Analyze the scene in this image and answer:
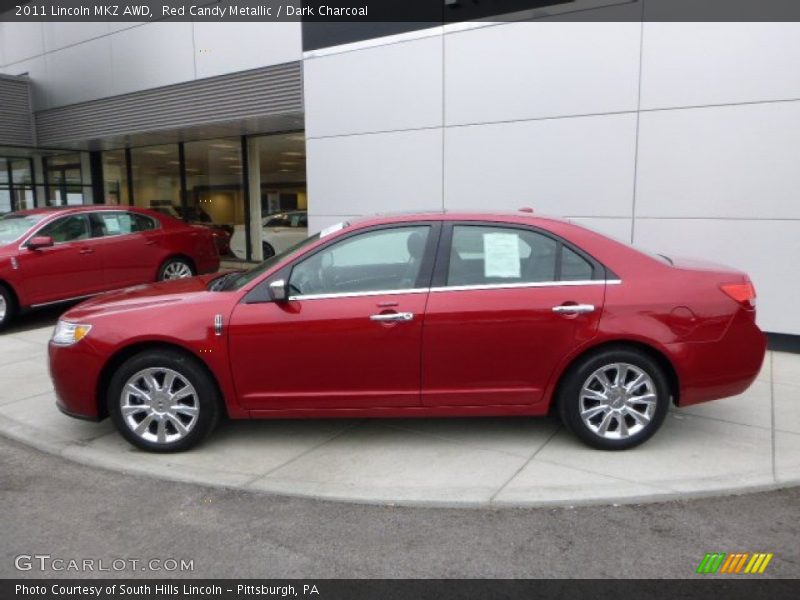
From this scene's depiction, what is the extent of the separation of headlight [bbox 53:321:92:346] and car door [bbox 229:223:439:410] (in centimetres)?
103

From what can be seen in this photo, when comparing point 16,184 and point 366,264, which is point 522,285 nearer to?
point 366,264

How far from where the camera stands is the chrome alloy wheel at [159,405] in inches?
170

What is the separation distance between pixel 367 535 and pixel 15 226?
7738 millimetres

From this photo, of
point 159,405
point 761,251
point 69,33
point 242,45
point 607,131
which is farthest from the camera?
point 69,33

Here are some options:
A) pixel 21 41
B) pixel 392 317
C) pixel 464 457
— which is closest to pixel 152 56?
pixel 21 41

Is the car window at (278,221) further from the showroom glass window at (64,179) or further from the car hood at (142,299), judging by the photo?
the car hood at (142,299)

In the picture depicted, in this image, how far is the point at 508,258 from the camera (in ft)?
14.2

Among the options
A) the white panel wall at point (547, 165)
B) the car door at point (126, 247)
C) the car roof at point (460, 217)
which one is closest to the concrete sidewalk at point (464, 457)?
the car roof at point (460, 217)

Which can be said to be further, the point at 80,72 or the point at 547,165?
the point at 80,72

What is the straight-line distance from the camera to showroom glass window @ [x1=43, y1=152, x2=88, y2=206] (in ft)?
60.4

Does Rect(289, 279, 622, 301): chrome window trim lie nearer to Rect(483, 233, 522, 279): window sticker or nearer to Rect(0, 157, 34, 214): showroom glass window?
Rect(483, 233, 522, 279): window sticker

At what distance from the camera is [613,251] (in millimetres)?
4312

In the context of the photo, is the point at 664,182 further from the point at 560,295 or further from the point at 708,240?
the point at 560,295

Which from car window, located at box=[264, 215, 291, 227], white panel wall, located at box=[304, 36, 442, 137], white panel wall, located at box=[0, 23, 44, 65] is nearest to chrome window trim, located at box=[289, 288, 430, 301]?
white panel wall, located at box=[304, 36, 442, 137]
